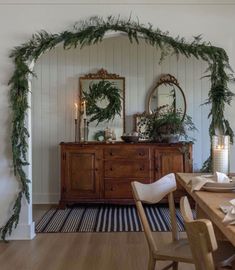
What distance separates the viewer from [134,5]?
3.98m

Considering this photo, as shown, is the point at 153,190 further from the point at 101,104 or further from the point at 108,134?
the point at 101,104

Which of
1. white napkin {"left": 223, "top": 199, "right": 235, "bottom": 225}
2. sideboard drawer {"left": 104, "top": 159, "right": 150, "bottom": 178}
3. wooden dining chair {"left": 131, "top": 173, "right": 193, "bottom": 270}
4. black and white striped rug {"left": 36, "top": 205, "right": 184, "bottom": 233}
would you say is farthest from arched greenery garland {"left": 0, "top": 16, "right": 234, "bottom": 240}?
white napkin {"left": 223, "top": 199, "right": 235, "bottom": 225}

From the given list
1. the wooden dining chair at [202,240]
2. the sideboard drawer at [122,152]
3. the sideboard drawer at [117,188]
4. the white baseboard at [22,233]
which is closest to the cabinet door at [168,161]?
the sideboard drawer at [122,152]

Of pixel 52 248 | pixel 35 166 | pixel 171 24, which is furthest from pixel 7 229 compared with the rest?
pixel 171 24

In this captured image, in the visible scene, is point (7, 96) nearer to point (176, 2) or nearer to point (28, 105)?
point (28, 105)

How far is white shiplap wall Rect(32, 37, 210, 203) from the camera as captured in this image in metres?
5.93

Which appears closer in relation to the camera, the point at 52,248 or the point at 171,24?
the point at 52,248

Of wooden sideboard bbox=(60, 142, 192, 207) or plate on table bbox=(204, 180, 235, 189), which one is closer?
plate on table bbox=(204, 180, 235, 189)

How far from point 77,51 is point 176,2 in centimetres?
234

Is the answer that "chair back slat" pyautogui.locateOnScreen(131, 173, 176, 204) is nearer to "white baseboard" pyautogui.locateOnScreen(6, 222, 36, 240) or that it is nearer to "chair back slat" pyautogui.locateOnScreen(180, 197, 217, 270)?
"chair back slat" pyautogui.locateOnScreen(180, 197, 217, 270)

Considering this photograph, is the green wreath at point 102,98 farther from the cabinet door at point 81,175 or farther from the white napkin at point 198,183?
the white napkin at point 198,183

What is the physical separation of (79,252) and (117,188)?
6.16 feet

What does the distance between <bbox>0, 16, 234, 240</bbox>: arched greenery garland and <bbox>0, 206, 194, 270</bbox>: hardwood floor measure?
0.40 m

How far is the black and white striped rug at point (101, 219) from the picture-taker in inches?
170
